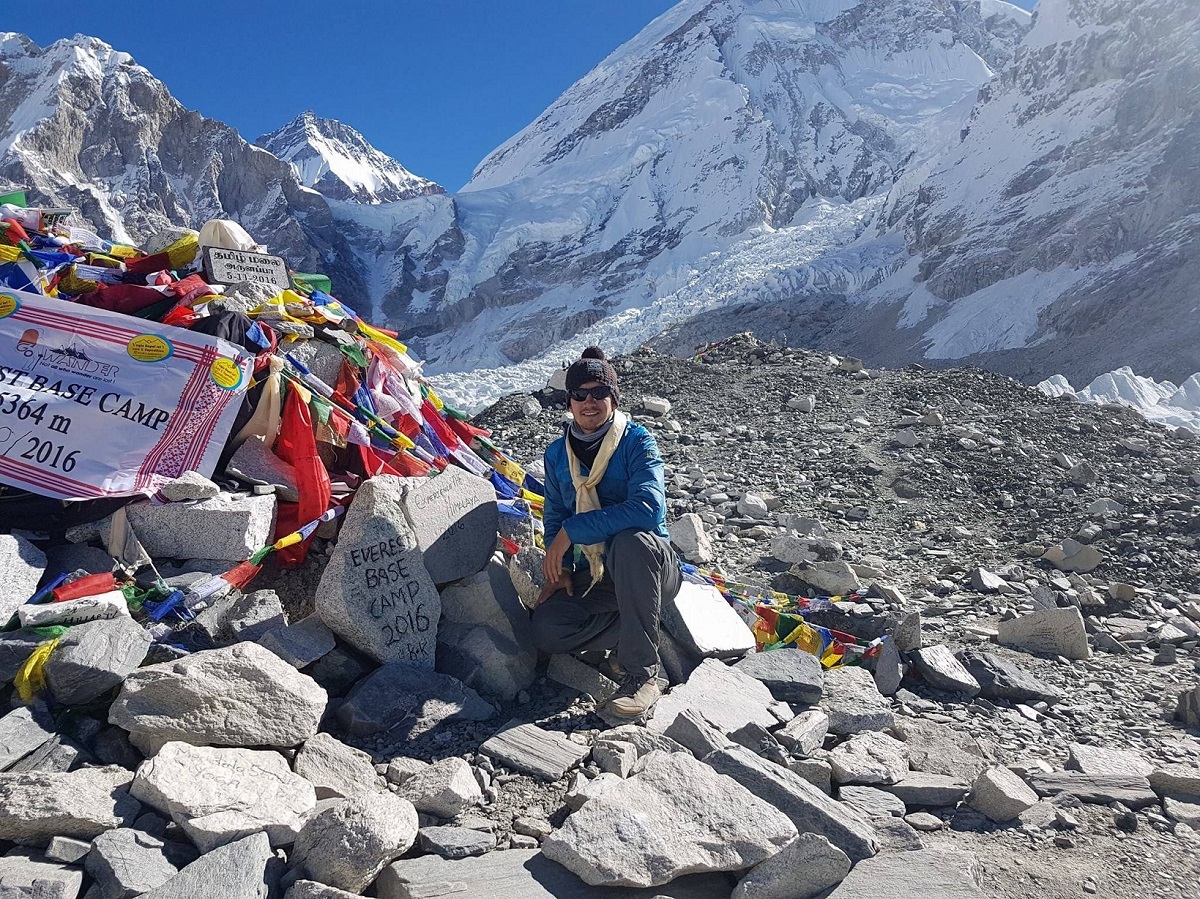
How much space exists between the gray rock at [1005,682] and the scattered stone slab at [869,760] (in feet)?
3.21

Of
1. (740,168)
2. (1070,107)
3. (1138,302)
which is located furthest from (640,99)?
(1138,302)

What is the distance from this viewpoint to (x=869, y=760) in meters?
3.16

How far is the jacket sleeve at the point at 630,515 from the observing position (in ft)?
11.2

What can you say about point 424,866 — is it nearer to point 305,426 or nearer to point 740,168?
point 305,426

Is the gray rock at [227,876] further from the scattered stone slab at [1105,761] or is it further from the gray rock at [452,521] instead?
the scattered stone slab at [1105,761]

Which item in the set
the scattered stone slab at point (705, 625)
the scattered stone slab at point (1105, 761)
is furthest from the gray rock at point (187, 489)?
the scattered stone slab at point (1105, 761)

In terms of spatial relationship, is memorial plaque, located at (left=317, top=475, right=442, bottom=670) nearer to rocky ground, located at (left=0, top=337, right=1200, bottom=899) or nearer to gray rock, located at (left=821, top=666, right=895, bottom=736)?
rocky ground, located at (left=0, top=337, right=1200, bottom=899)

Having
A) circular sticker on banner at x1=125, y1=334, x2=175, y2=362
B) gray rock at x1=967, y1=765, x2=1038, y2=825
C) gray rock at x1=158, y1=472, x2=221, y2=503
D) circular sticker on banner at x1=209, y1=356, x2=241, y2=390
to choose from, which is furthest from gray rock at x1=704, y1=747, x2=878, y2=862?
circular sticker on banner at x1=125, y1=334, x2=175, y2=362

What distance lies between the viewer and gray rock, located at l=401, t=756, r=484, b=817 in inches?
106

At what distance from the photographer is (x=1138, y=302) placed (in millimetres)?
46219

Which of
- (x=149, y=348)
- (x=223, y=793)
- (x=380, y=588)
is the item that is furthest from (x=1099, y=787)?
(x=149, y=348)

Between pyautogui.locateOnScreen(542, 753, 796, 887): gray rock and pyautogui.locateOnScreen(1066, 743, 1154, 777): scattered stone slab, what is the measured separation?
1585 millimetres

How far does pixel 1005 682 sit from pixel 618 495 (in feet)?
7.12

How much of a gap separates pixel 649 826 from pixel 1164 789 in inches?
84.2
